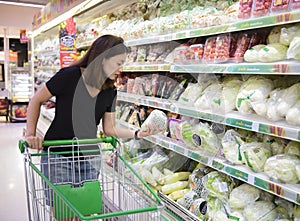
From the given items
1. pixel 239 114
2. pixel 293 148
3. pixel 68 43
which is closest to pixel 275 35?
pixel 239 114

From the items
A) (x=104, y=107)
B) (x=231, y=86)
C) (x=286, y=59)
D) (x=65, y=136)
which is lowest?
(x=65, y=136)

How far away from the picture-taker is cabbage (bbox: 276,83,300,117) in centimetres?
176

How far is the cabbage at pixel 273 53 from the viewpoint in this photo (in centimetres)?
180

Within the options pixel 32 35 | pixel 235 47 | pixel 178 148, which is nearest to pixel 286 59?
pixel 235 47

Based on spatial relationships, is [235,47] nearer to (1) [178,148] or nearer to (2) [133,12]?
(1) [178,148]

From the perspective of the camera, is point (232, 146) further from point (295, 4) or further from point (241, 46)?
point (295, 4)

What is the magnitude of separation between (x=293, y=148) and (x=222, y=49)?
0.76 metres

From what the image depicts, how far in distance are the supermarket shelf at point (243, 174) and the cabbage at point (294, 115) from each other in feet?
0.98

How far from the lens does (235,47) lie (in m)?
2.21

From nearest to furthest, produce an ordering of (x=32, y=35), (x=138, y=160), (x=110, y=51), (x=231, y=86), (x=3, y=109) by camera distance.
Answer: (x=110, y=51), (x=231, y=86), (x=138, y=160), (x=32, y=35), (x=3, y=109)

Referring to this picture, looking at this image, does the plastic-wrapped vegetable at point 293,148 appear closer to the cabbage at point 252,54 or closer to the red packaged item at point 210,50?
the cabbage at point 252,54

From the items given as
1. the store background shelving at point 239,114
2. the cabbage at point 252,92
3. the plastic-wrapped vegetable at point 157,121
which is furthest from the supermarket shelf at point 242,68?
the plastic-wrapped vegetable at point 157,121

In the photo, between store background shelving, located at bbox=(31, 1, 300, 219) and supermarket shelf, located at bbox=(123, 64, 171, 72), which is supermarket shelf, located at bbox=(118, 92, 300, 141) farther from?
supermarket shelf, located at bbox=(123, 64, 171, 72)

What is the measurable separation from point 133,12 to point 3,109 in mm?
7301
